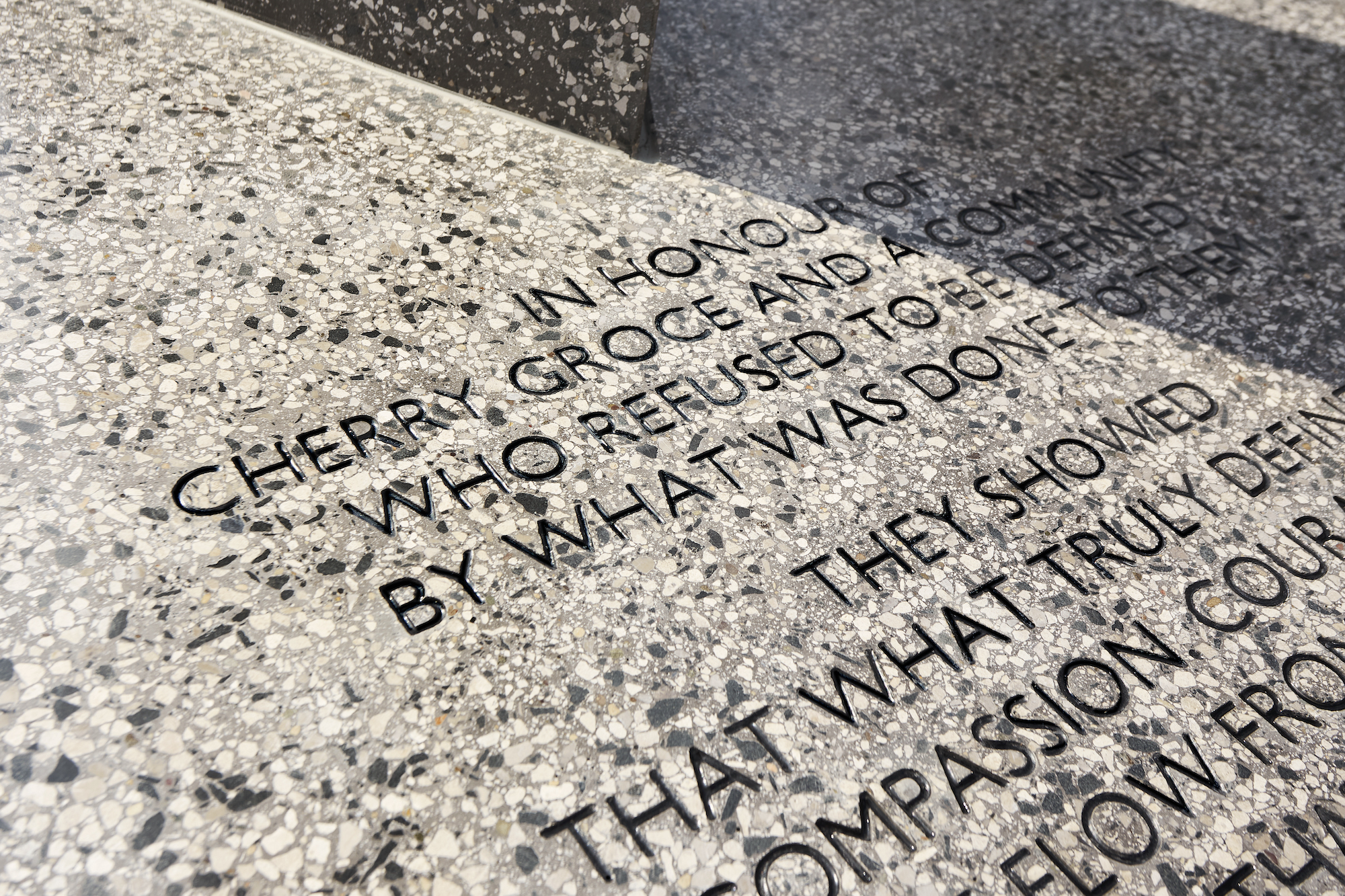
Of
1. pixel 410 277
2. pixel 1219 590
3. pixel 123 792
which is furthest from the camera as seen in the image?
pixel 410 277

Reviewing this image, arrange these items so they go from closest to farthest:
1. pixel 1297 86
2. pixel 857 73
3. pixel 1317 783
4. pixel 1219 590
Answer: pixel 1317 783 < pixel 1219 590 < pixel 857 73 < pixel 1297 86

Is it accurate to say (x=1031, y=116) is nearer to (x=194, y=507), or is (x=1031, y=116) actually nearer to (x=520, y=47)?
(x=520, y=47)

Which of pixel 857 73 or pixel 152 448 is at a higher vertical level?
pixel 857 73

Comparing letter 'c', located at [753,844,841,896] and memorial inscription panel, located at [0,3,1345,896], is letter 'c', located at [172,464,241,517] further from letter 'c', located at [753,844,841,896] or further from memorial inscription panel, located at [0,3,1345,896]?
letter 'c', located at [753,844,841,896]

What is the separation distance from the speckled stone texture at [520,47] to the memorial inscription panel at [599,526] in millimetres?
106

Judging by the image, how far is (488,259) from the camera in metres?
2.39

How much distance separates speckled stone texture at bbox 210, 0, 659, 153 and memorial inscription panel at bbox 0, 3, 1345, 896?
0.35 feet

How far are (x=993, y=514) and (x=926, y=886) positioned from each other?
856 mm

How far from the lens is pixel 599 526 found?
1.89 metres

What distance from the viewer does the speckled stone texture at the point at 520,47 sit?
8.52ft

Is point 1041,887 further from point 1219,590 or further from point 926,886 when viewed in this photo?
point 1219,590

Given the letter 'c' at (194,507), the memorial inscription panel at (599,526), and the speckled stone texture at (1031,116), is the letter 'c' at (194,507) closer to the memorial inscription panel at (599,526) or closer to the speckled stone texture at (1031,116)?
the memorial inscription panel at (599,526)

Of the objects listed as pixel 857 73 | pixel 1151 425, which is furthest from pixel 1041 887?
pixel 857 73

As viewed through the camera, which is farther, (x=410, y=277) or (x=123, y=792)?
(x=410, y=277)
